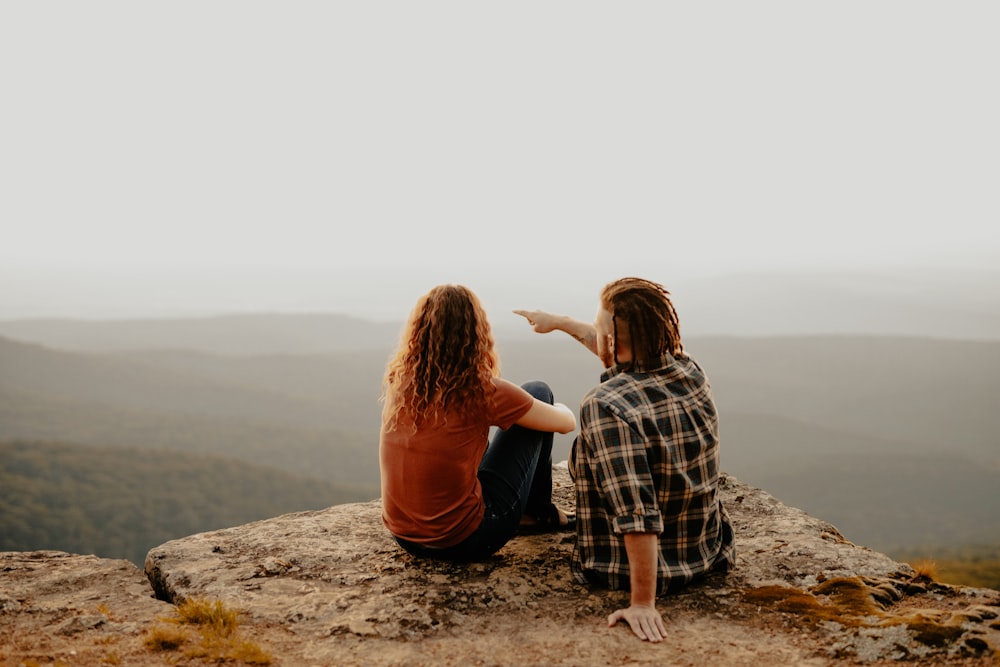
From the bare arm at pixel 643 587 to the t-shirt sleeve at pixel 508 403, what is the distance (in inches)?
34.4

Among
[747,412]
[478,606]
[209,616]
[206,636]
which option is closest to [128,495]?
[209,616]

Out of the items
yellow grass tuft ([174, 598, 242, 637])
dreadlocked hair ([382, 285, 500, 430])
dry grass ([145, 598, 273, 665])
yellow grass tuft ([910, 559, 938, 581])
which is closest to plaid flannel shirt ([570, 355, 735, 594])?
dreadlocked hair ([382, 285, 500, 430])

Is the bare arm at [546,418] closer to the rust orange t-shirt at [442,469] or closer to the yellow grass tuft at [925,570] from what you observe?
the rust orange t-shirt at [442,469]

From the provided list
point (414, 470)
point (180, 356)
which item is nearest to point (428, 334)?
point (414, 470)

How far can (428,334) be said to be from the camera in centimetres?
349

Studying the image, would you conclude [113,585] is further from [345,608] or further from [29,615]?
[345,608]

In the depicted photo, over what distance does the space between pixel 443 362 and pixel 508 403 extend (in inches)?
16.2

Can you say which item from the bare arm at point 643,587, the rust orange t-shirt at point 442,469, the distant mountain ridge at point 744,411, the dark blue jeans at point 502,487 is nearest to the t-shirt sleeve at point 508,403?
the rust orange t-shirt at point 442,469

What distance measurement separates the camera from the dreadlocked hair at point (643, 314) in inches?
124

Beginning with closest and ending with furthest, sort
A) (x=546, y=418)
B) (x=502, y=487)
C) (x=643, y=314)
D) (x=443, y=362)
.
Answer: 1. (x=643, y=314)
2. (x=443, y=362)
3. (x=546, y=418)
4. (x=502, y=487)

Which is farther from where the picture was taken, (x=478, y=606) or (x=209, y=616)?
(x=478, y=606)

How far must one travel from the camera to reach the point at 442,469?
3.45 meters

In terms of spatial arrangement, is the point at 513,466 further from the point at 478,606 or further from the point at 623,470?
the point at 623,470

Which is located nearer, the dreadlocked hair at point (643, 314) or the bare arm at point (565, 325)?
the dreadlocked hair at point (643, 314)
